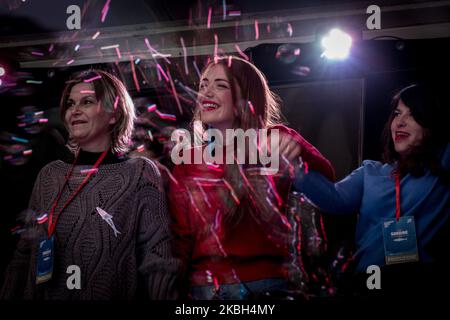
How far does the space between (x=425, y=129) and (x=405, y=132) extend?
0.21 ft

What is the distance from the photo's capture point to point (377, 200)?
1389 millimetres

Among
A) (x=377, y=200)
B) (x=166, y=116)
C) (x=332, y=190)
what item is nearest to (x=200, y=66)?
(x=166, y=116)

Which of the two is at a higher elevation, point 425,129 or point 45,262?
point 425,129

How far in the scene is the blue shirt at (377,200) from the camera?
1.34m

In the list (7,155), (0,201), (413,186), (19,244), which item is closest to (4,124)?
(7,155)

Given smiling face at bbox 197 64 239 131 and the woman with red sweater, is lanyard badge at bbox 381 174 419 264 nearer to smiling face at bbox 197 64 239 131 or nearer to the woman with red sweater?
the woman with red sweater

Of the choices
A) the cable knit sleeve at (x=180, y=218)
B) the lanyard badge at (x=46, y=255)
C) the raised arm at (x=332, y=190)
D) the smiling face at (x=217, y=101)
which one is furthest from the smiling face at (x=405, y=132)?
the lanyard badge at (x=46, y=255)

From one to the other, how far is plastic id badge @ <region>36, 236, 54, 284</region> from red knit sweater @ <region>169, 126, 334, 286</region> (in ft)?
1.36

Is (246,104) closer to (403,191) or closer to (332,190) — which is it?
(332,190)

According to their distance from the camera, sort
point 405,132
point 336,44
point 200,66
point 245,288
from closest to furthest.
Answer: point 245,288, point 405,132, point 336,44, point 200,66

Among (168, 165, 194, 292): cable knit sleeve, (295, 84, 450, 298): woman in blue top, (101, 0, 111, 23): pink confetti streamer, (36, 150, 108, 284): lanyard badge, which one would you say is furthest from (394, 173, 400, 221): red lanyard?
(101, 0, 111, 23): pink confetti streamer

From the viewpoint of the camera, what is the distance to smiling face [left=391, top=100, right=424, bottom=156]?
1.40 meters
